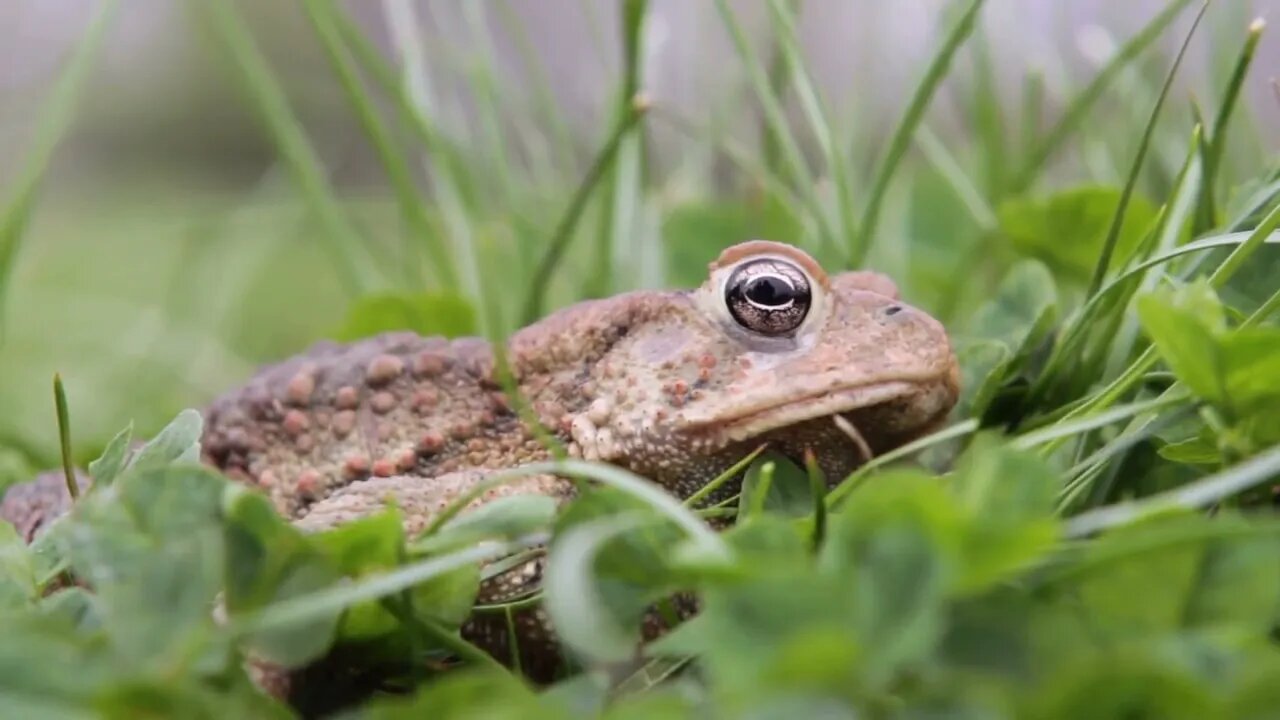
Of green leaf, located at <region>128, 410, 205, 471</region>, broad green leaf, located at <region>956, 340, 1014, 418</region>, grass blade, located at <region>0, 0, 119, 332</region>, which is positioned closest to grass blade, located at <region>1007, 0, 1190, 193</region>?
broad green leaf, located at <region>956, 340, 1014, 418</region>

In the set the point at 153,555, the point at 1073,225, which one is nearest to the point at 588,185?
the point at 1073,225

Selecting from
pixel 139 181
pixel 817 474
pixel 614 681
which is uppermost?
pixel 817 474

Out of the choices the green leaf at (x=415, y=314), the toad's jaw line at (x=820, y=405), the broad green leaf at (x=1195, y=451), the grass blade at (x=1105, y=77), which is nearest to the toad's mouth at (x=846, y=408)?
the toad's jaw line at (x=820, y=405)

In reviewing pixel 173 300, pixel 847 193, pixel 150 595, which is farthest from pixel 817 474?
pixel 173 300

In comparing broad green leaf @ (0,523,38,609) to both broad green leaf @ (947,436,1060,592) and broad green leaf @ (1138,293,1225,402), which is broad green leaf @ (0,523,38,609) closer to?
broad green leaf @ (947,436,1060,592)

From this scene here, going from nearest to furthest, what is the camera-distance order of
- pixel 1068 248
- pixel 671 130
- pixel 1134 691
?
pixel 1134 691 → pixel 1068 248 → pixel 671 130

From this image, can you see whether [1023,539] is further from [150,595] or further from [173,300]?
[173,300]

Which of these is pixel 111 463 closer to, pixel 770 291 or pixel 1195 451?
pixel 770 291
